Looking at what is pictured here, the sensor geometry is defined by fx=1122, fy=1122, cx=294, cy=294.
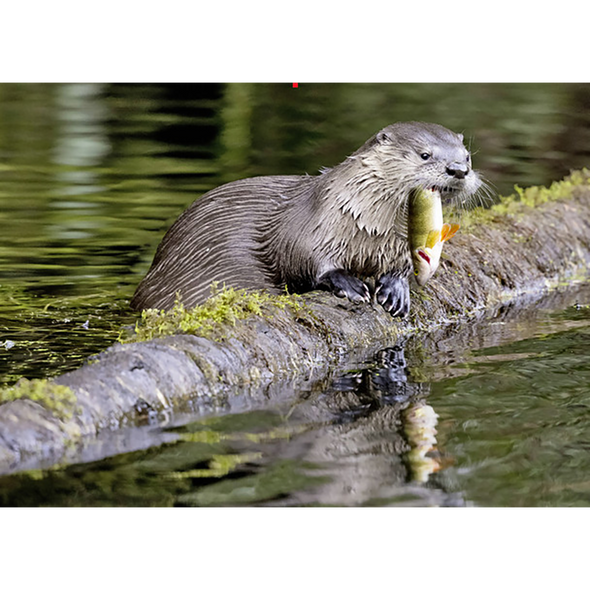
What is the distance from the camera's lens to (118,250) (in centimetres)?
742

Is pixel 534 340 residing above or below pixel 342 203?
below

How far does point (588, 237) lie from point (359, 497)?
447 centimetres

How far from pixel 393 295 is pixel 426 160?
693 millimetres

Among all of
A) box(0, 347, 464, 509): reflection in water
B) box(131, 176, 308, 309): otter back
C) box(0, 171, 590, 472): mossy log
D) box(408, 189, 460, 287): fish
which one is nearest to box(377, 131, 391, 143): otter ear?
box(408, 189, 460, 287): fish

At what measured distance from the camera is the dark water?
3535 millimetres

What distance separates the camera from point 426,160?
5145 mm

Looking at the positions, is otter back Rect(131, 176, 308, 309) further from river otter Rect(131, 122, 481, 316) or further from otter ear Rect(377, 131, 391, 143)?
otter ear Rect(377, 131, 391, 143)

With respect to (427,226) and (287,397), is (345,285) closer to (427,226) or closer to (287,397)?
(427,226)

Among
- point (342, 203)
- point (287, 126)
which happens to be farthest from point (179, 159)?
point (342, 203)

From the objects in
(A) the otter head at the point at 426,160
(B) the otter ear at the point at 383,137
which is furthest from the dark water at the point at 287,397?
(B) the otter ear at the point at 383,137

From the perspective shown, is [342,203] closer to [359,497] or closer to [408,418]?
[408,418]
